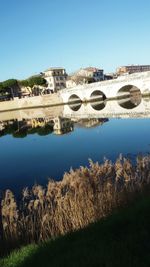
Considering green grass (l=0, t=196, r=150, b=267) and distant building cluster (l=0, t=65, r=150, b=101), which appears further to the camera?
distant building cluster (l=0, t=65, r=150, b=101)

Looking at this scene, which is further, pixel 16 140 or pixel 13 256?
pixel 16 140

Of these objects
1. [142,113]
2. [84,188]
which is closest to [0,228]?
[84,188]

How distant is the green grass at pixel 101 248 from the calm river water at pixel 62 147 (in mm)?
6350

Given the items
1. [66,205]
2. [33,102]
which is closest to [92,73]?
[33,102]

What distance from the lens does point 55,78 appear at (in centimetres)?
9169

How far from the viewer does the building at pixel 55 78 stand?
9061 centimetres

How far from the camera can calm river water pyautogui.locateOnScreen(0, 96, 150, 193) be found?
46.1ft

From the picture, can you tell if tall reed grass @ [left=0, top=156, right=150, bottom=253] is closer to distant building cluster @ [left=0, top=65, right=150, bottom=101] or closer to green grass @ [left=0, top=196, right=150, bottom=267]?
green grass @ [left=0, top=196, right=150, bottom=267]

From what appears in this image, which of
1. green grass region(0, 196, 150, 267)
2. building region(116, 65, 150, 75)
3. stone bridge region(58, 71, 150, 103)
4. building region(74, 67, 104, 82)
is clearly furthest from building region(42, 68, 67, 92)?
green grass region(0, 196, 150, 267)

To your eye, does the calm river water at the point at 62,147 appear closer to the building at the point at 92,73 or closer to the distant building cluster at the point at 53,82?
the distant building cluster at the point at 53,82

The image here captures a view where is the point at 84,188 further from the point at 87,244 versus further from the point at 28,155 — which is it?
the point at 28,155

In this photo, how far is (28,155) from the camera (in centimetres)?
1858

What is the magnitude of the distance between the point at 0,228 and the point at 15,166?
870cm

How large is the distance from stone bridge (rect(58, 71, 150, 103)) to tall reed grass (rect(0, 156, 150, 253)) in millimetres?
34870
